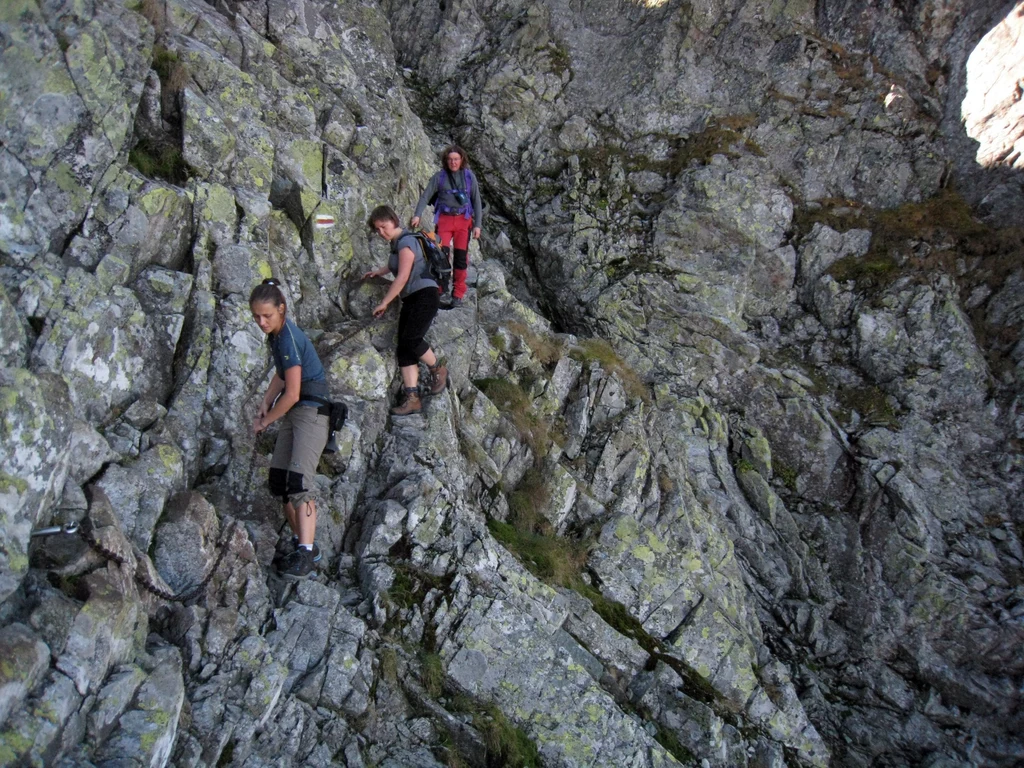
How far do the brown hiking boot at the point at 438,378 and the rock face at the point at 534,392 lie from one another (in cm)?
25

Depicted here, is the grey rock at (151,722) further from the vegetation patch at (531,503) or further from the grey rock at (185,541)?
the vegetation patch at (531,503)

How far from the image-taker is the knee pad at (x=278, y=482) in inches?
308

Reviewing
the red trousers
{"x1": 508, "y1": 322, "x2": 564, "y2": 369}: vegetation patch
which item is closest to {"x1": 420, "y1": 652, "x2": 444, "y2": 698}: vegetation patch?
{"x1": 508, "y1": 322, "x2": 564, "y2": 369}: vegetation patch

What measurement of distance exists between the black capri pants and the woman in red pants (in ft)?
6.70

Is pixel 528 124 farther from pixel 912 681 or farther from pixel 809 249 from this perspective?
pixel 912 681

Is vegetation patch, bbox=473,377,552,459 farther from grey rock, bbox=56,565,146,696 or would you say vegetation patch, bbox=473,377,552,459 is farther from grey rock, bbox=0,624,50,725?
grey rock, bbox=0,624,50,725

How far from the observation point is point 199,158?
993cm

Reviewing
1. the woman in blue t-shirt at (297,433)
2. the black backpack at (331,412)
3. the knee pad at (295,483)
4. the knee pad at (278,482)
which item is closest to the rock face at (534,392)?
the woman in blue t-shirt at (297,433)

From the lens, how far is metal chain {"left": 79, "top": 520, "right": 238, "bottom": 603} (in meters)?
6.08

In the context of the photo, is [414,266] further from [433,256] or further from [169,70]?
[169,70]

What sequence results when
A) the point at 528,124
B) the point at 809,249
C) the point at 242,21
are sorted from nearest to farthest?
the point at 242,21 < the point at 809,249 < the point at 528,124

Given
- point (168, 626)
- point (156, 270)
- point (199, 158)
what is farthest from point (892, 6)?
point (168, 626)

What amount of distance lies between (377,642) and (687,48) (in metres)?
22.2

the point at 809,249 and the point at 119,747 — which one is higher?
the point at 809,249
